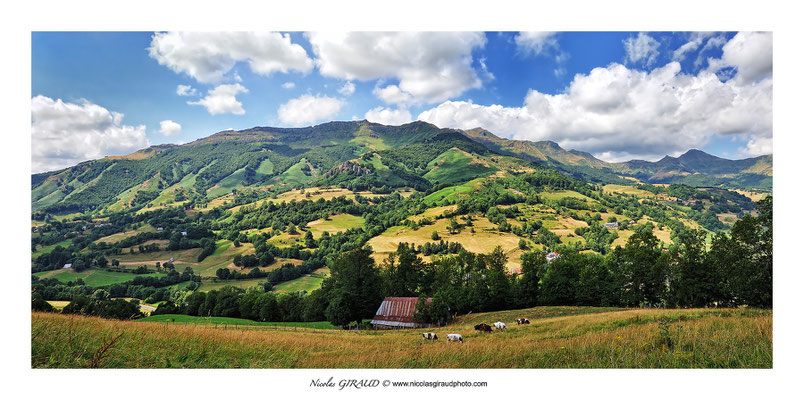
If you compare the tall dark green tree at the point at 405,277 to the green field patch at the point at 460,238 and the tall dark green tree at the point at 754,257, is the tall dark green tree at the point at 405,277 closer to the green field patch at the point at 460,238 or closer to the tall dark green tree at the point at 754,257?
the tall dark green tree at the point at 754,257

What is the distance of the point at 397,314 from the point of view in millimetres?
27141

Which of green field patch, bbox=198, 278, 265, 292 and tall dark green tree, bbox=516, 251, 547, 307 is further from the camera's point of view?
green field patch, bbox=198, 278, 265, 292

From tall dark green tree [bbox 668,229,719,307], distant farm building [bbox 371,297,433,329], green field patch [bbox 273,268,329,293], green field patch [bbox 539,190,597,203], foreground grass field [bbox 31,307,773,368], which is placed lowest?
green field patch [bbox 273,268,329,293]

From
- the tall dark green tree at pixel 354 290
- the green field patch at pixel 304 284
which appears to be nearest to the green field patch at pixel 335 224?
the green field patch at pixel 304 284

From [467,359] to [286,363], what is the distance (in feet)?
9.74

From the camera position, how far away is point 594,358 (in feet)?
15.3

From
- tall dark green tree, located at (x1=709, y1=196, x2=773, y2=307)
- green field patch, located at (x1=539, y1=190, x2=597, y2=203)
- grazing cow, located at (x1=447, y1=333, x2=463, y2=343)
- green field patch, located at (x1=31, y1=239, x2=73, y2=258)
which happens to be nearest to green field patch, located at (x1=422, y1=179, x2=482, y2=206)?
green field patch, located at (x1=539, y1=190, x2=597, y2=203)

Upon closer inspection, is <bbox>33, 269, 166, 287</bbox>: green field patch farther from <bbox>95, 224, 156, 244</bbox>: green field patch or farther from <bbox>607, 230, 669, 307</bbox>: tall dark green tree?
<bbox>607, 230, 669, 307</bbox>: tall dark green tree

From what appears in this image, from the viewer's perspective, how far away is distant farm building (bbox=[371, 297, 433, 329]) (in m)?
25.7

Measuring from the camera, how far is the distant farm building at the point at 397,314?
1012 inches

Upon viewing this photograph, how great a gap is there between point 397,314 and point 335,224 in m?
85.6

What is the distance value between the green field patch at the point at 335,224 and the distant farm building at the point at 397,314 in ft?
240

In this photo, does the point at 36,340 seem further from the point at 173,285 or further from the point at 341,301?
the point at 173,285

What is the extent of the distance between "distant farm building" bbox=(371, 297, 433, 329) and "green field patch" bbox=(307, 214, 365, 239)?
2882 inches
